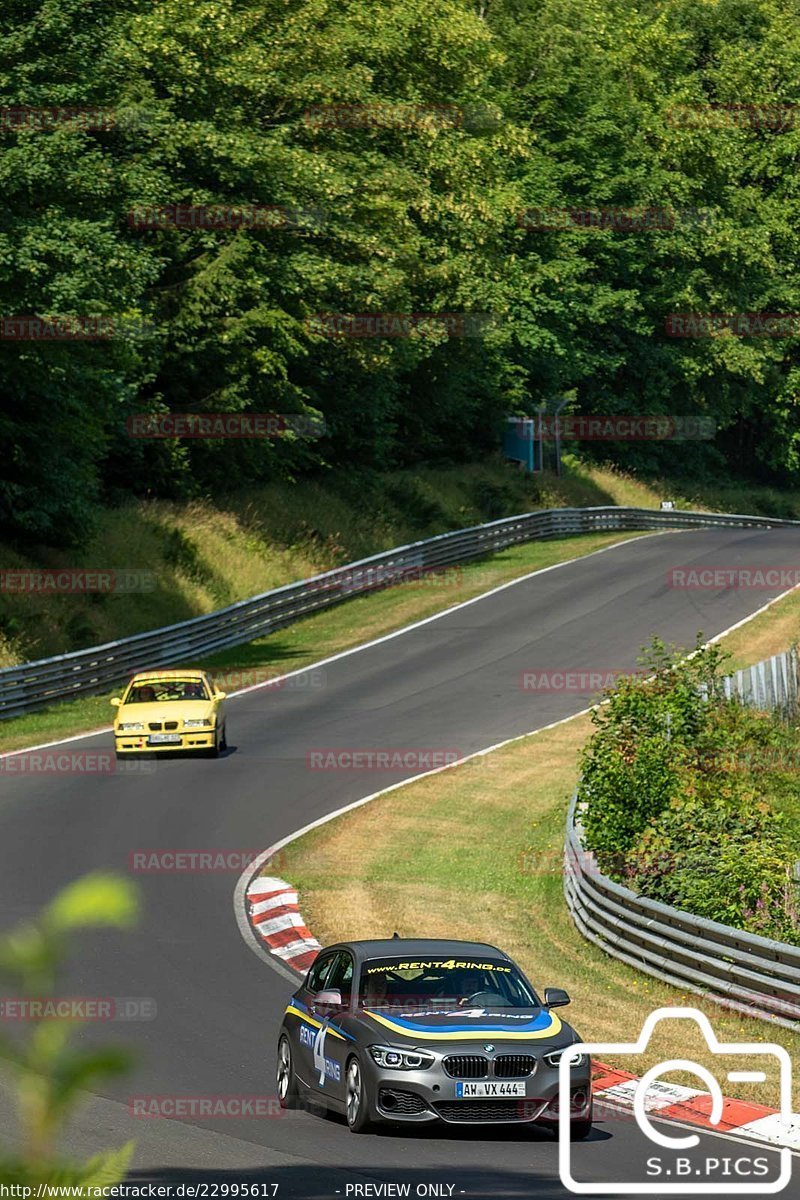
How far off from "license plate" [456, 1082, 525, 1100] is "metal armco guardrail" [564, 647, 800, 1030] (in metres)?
4.59

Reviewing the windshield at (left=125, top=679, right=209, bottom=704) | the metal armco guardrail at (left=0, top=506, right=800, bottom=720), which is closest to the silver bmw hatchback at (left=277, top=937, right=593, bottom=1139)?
the windshield at (left=125, top=679, right=209, bottom=704)

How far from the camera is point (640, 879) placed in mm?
19078

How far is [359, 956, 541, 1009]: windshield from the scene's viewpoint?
12055 mm

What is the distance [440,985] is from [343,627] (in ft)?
110

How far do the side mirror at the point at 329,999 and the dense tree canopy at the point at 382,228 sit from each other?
2444cm

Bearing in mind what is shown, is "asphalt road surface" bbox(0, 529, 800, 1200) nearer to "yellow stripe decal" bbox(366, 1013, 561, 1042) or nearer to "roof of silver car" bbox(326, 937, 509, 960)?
"yellow stripe decal" bbox(366, 1013, 561, 1042)

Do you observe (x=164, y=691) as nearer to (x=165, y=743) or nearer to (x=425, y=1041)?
(x=165, y=743)

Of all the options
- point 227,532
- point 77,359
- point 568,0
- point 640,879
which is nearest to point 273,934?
point 640,879

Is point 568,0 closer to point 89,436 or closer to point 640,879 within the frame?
point 89,436

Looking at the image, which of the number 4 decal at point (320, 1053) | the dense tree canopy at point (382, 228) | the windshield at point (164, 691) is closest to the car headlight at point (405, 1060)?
the number 4 decal at point (320, 1053)

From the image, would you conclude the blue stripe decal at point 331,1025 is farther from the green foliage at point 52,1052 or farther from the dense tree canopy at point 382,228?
the dense tree canopy at point 382,228

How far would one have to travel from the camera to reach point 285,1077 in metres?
12.2

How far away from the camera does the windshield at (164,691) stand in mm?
31438

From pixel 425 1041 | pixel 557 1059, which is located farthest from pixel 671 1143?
pixel 425 1041
